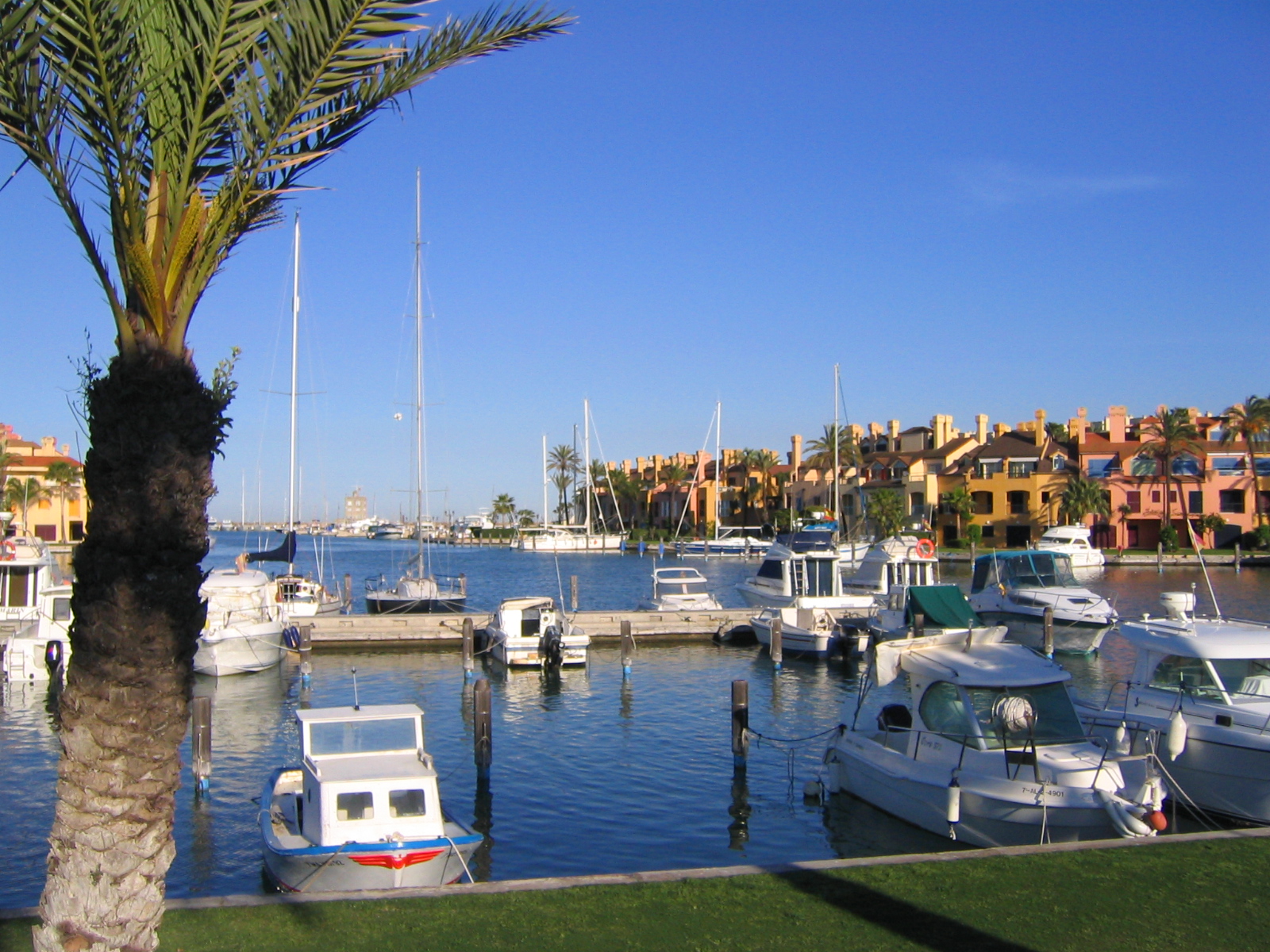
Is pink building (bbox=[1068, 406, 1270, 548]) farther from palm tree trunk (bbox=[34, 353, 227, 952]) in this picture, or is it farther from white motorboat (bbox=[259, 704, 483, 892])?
palm tree trunk (bbox=[34, 353, 227, 952])

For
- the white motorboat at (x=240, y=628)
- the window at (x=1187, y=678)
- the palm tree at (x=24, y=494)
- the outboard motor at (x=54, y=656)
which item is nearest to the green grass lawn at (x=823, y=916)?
the window at (x=1187, y=678)

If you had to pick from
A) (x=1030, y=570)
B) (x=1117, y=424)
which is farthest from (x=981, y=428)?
(x=1030, y=570)

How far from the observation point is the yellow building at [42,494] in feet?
328

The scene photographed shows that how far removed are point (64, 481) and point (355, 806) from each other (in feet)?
344

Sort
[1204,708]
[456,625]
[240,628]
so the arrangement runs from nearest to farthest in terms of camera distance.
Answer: [1204,708] → [240,628] → [456,625]

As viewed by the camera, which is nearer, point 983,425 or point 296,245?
point 296,245

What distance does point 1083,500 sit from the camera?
288 feet

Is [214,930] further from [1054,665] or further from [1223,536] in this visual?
[1223,536]

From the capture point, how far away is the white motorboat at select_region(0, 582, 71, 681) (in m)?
29.3

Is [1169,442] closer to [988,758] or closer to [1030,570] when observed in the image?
[1030,570]

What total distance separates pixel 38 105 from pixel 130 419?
1881 mm

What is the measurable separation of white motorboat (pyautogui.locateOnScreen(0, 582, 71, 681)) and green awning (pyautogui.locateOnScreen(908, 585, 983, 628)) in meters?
23.1

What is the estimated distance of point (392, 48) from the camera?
672 centimetres

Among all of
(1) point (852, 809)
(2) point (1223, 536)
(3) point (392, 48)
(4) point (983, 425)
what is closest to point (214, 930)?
(3) point (392, 48)
